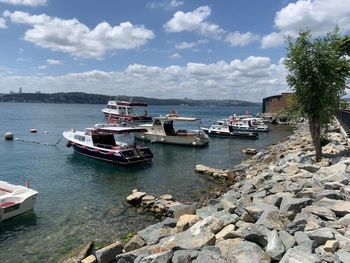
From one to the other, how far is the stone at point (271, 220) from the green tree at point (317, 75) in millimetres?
10520

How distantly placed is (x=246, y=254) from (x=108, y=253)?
Result: 4753 mm

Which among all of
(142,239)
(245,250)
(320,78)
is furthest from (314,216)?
(320,78)

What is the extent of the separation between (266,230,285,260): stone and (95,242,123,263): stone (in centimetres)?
492

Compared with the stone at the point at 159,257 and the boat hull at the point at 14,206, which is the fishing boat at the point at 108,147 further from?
the stone at the point at 159,257

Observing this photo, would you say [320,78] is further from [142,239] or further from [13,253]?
[13,253]

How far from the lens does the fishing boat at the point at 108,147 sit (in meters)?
30.0

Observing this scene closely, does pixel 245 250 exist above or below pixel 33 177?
above

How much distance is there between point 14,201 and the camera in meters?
17.0

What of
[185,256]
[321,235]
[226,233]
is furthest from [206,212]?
[321,235]

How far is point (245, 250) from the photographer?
8.64 meters

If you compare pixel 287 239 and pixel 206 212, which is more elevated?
pixel 287 239

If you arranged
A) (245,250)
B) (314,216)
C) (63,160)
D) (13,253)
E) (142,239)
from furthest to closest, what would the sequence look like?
1. (63,160)
2. (13,253)
3. (142,239)
4. (314,216)
5. (245,250)

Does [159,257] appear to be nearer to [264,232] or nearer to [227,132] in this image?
[264,232]

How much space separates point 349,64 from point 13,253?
63.1ft
